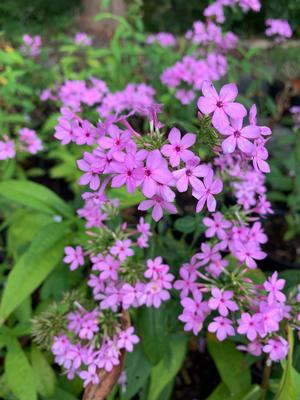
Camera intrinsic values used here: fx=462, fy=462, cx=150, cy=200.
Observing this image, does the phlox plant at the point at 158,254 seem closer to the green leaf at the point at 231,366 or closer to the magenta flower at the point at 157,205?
the magenta flower at the point at 157,205

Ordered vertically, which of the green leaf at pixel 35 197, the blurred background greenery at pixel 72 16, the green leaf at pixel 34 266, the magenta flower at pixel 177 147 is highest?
the magenta flower at pixel 177 147

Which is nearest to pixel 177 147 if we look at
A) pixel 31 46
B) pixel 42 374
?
pixel 42 374

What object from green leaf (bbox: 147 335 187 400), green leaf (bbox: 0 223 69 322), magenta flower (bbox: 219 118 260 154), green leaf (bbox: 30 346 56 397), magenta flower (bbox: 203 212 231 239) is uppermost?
magenta flower (bbox: 219 118 260 154)

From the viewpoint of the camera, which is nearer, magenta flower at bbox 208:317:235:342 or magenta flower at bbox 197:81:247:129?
magenta flower at bbox 197:81:247:129

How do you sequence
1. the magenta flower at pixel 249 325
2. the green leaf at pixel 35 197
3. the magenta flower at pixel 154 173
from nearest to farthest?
the magenta flower at pixel 154 173, the magenta flower at pixel 249 325, the green leaf at pixel 35 197

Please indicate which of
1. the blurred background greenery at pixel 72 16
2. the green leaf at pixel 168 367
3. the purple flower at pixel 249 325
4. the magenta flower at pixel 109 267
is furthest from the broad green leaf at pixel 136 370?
the blurred background greenery at pixel 72 16

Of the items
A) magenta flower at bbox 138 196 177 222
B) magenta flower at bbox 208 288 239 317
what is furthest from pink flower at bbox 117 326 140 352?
magenta flower at bbox 138 196 177 222

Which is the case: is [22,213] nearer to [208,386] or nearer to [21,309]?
[21,309]

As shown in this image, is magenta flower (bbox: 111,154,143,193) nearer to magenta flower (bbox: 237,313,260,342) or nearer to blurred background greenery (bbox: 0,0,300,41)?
magenta flower (bbox: 237,313,260,342)
